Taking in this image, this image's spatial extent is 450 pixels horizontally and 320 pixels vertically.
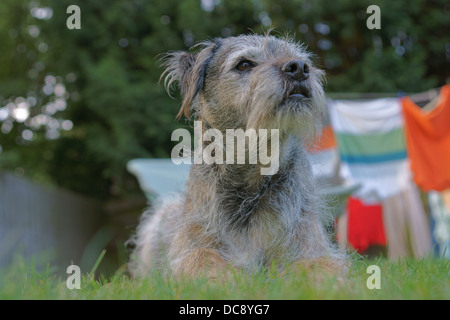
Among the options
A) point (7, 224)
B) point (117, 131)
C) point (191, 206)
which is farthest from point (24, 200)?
point (191, 206)

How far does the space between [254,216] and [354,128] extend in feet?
17.2

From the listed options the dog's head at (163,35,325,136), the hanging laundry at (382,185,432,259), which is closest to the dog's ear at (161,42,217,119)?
the dog's head at (163,35,325,136)

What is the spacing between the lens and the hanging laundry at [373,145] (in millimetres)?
7641

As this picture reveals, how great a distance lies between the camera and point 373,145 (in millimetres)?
7914

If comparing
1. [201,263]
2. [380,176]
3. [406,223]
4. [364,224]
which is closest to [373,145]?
[380,176]

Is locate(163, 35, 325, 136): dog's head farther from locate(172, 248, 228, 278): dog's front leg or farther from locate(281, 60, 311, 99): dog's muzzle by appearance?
locate(172, 248, 228, 278): dog's front leg

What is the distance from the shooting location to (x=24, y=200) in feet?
32.7

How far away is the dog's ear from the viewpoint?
363cm

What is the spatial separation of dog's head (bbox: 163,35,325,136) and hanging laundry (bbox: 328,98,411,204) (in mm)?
4041

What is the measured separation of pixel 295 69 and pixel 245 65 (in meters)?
0.50

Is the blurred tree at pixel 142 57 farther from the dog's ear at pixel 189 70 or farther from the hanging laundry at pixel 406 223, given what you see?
the dog's ear at pixel 189 70

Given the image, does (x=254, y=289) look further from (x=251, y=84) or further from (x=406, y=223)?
(x=406, y=223)
